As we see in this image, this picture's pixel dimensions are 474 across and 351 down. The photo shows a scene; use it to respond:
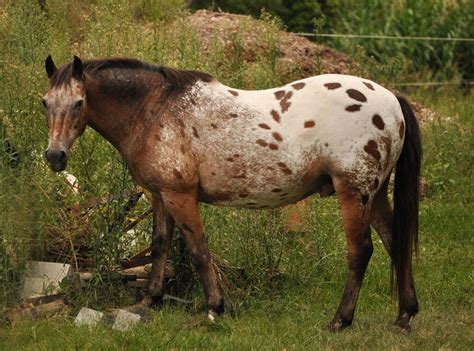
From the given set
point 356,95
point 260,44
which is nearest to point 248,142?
point 356,95

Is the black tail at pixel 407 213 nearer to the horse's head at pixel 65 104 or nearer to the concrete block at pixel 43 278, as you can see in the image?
the horse's head at pixel 65 104

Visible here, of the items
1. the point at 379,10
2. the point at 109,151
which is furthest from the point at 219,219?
the point at 379,10

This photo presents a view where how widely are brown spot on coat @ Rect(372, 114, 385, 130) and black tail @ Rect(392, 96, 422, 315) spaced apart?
341mm

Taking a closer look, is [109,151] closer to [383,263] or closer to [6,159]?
[6,159]

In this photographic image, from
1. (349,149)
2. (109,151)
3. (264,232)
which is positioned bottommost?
(264,232)

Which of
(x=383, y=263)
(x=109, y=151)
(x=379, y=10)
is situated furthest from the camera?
(x=379, y=10)

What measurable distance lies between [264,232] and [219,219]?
1.30ft

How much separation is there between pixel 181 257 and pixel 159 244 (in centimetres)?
51

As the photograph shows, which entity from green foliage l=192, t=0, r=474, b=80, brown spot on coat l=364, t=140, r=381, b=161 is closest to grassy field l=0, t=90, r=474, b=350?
brown spot on coat l=364, t=140, r=381, b=161

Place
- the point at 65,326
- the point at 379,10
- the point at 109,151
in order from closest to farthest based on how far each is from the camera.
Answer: the point at 65,326
the point at 109,151
the point at 379,10

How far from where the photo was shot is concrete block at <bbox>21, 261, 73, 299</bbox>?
889 centimetres

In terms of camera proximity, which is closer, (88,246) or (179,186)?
(179,186)

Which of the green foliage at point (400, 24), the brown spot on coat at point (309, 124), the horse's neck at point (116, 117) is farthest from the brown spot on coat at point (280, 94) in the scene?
the green foliage at point (400, 24)

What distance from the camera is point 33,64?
31.4 feet
